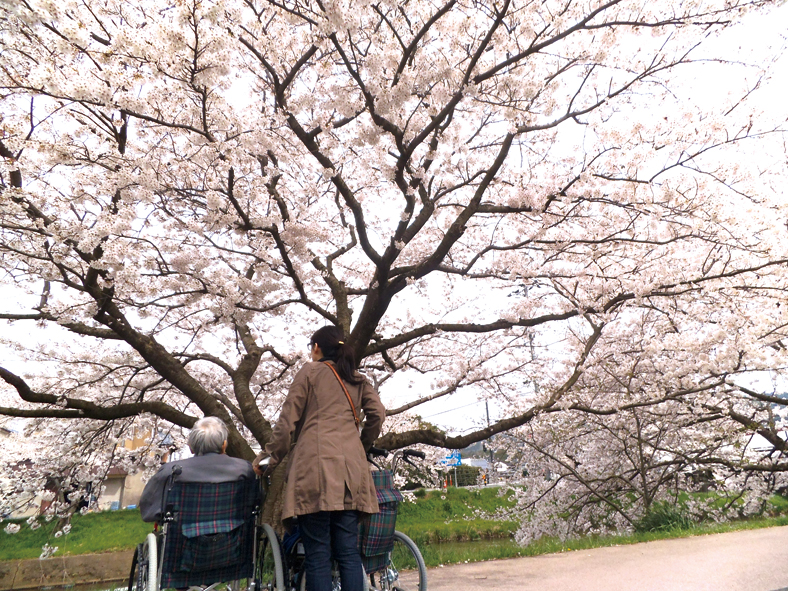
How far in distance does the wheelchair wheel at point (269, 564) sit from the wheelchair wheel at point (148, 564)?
48 cm

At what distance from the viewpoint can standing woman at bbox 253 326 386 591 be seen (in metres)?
2.18

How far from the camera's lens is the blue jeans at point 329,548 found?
216cm

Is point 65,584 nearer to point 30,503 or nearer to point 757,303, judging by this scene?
point 30,503

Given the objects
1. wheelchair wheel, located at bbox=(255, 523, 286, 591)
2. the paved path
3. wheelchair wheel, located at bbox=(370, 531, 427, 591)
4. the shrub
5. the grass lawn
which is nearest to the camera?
wheelchair wheel, located at bbox=(255, 523, 286, 591)

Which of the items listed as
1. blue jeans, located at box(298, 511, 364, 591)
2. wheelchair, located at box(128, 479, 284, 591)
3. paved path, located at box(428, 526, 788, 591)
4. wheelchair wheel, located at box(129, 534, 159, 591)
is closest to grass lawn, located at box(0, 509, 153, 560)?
paved path, located at box(428, 526, 788, 591)

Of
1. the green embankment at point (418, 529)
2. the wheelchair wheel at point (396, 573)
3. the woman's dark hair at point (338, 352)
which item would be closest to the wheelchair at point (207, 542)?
the wheelchair wheel at point (396, 573)

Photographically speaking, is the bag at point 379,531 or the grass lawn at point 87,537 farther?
the grass lawn at point 87,537

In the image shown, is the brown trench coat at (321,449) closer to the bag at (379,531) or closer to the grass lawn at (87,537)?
the bag at (379,531)

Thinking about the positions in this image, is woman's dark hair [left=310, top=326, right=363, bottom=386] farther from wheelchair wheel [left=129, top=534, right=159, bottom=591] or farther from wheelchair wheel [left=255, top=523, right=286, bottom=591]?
wheelchair wheel [left=129, top=534, right=159, bottom=591]

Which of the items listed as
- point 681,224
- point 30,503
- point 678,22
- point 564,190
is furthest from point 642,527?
point 30,503

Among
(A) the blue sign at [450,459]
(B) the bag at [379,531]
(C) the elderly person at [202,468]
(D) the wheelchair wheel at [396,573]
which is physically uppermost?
(A) the blue sign at [450,459]

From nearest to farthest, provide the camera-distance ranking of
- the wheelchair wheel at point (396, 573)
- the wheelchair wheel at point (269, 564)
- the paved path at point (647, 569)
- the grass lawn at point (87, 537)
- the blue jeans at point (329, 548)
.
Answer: the blue jeans at point (329, 548)
the wheelchair wheel at point (269, 564)
the wheelchair wheel at point (396, 573)
the paved path at point (647, 569)
the grass lawn at point (87, 537)

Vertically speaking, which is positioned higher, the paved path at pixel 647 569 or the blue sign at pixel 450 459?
the blue sign at pixel 450 459

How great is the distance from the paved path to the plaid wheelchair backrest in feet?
5.39
